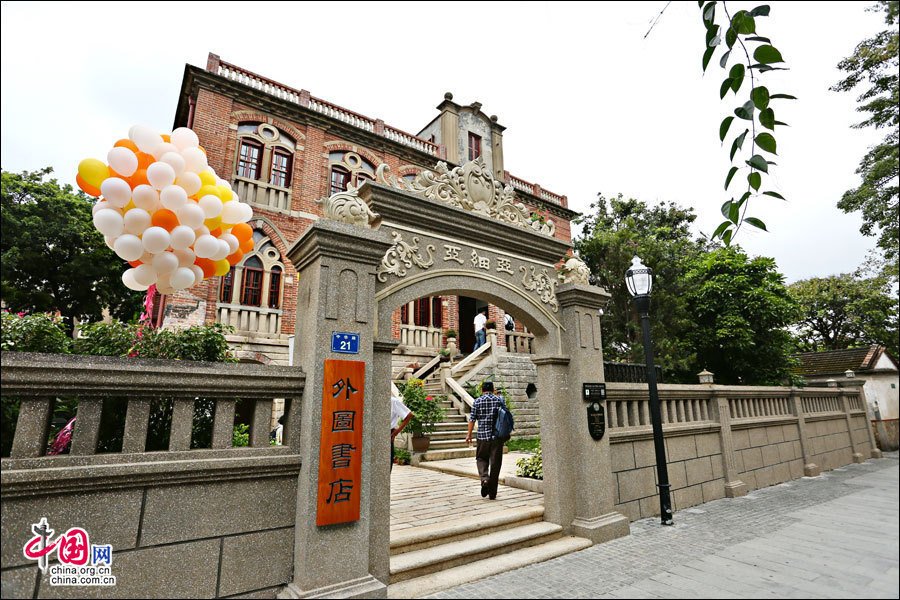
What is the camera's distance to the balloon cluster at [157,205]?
4.06 metres

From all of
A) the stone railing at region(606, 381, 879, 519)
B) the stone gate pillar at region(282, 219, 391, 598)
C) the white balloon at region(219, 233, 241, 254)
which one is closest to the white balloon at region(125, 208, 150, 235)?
the white balloon at region(219, 233, 241, 254)

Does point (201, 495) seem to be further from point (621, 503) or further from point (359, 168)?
point (359, 168)

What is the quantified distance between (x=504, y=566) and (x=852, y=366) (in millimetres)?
19011

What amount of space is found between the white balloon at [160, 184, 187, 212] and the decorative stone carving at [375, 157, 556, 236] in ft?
6.29

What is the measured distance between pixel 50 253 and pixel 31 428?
64.5 feet

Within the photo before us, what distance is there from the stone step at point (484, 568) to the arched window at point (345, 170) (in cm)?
1336

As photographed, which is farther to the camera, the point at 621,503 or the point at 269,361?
the point at 269,361

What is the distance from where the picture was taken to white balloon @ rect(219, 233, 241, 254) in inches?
187

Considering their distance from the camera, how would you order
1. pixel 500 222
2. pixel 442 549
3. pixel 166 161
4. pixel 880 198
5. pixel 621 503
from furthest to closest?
pixel 880 198 < pixel 621 503 < pixel 500 222 < pixel 442 549 < pixel 166 161

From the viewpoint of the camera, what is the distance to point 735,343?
43.1 ft

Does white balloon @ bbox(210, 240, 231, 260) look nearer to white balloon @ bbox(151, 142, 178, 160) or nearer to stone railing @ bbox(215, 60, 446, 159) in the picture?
white balloon @ bbox(151, 142, 178, 160)

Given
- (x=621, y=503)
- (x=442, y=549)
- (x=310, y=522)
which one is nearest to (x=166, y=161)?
(x=310, y=522)

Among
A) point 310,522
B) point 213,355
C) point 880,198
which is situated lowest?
point 310,522

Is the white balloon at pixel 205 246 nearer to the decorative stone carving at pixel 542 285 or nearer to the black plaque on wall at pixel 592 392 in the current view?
the decorative stone carving at pixel 542 285
